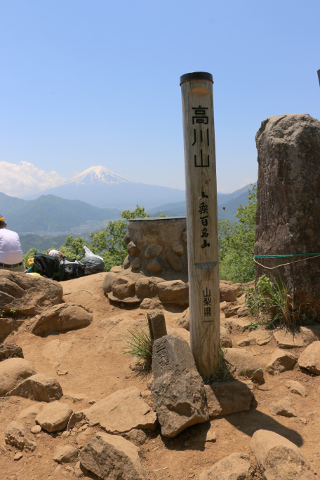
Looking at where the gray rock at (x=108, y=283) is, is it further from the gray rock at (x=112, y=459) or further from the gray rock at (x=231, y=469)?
the gray rock at (x=231, y=469)

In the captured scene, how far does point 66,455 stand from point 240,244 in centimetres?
969

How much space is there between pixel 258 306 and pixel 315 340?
0.85 m

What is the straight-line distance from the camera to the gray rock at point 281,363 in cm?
377

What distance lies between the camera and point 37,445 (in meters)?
2.92

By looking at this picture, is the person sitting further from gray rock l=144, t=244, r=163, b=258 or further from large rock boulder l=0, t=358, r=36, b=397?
large rock boulder l=0, t=358, r=36, b=397

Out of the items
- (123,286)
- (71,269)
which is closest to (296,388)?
(123,286)

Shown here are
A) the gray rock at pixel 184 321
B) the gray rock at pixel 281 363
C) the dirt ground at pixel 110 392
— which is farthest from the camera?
the gray rock at pixel 184 321

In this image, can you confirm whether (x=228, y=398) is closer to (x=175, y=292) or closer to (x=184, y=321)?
(x=184, y=321)

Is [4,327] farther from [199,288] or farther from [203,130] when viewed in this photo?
[203,130]

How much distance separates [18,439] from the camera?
2.89 metres

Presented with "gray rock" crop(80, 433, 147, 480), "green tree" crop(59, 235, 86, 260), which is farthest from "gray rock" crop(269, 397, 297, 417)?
"green tree" crop(59, 235, 86, 260)

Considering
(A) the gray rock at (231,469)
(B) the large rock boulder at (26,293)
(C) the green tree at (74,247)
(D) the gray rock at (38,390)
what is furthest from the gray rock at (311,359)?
(C) the green tree at (74,247)

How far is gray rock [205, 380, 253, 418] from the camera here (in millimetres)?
3123

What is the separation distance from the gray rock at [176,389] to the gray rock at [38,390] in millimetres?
1039
